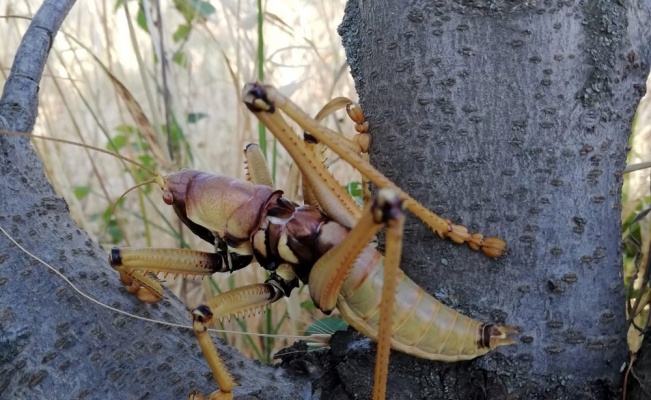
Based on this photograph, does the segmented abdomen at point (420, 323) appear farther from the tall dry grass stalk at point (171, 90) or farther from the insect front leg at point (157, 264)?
the tall dry grass stalk at point (171, 90)

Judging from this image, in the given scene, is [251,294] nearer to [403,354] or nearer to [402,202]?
[403,354]

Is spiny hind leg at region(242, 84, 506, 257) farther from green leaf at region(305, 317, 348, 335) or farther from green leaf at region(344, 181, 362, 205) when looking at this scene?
green leaf at region(344, 181, 362, 205)

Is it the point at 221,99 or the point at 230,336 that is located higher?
the point at 221,99

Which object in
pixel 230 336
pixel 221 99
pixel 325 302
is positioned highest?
pixel 221 99

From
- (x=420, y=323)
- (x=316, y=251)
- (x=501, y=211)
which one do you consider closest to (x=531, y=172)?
(x=501, y=211)

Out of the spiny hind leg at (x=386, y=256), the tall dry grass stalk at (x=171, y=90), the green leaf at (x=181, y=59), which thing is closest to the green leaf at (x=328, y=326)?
the tall dry grass stalk at (x=171, y=90)

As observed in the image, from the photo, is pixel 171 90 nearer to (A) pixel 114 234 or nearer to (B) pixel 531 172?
(A) pixel 114 234

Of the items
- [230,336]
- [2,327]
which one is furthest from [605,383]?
[230,336]
